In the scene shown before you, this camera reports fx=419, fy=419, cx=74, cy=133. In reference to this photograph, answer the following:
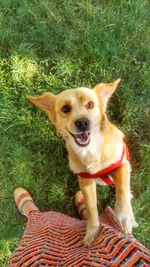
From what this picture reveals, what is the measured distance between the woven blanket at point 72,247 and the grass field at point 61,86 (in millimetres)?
623

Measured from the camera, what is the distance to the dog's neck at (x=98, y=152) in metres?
2.95

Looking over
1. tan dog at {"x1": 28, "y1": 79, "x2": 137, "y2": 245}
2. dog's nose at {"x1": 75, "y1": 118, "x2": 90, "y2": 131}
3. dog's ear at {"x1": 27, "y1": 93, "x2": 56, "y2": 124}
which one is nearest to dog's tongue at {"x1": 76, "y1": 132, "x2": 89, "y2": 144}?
tan dog at {"x1": 28, "y1": 79, "x2": 137, "y2": 245}

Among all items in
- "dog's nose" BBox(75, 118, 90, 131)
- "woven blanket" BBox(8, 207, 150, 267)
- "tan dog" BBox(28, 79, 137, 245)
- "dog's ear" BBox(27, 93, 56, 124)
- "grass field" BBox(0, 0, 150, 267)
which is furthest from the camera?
"grass field" BBox(0, 0, 150, 267)

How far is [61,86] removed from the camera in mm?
3830

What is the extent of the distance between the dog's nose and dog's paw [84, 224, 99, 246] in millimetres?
721

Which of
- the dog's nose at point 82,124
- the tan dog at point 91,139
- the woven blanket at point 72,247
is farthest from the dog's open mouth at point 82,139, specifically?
the woven blanket at point 72,247

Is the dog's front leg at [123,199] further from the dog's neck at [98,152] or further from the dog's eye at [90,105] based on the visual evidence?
the dog's eye at [90,105]

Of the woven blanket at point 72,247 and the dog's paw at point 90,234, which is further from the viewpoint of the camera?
the dog's paw at point 90,234

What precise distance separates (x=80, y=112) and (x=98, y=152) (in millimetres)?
366

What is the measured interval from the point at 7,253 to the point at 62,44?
199 cm

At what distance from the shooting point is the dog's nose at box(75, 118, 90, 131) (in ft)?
8.83

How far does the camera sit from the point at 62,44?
12.9 feet

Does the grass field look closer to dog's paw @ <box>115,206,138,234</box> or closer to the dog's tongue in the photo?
dog's paw @ <box>115,206,138,234</box>

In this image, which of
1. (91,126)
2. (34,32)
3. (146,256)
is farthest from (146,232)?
(34,32)
